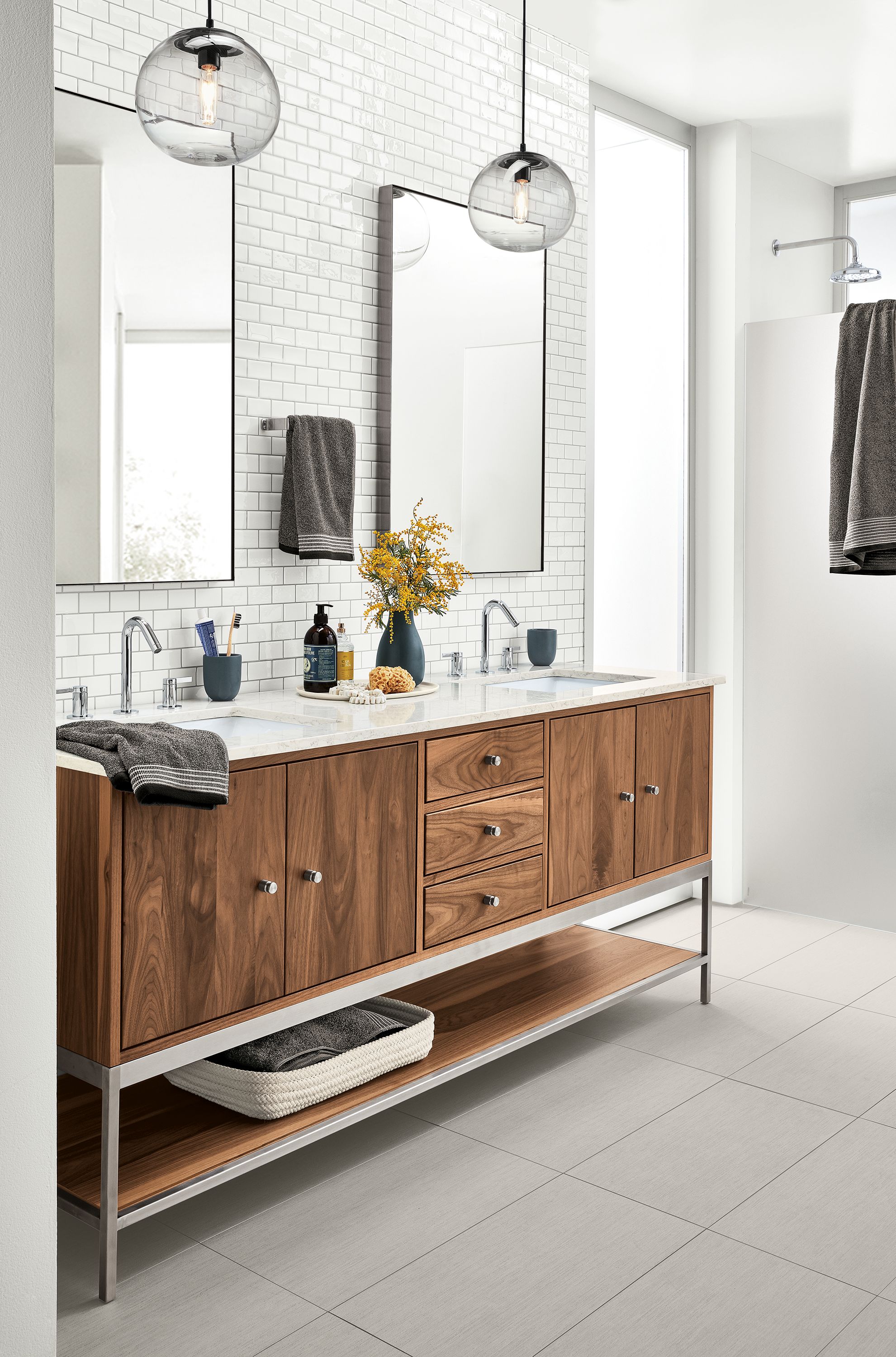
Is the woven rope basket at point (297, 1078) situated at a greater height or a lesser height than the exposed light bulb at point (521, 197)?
lesser

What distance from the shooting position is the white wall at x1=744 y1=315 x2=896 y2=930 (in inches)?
185

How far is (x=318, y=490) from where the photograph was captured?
3.29 m

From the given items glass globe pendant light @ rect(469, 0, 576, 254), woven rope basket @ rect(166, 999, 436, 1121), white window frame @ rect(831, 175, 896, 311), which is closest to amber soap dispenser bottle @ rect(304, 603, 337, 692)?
woven rope basket @ rect(166, 999, 436, 1121)

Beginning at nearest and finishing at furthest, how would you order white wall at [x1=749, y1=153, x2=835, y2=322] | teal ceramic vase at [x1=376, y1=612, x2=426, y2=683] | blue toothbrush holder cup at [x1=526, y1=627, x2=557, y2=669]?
teal ceramic vase at [x1=376, y1=612, x2=426, y2=683], blue toothbrush holder cup at [x1=526, y1=627, x2=557, y2=669], white wall at [x1=749, y1=153, x2=835, y2=322]

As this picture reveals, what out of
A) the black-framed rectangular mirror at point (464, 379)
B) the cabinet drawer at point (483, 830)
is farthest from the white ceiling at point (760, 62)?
the cabinet drawer at point (483, 830)

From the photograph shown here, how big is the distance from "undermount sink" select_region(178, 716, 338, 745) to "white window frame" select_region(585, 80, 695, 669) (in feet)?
5.91

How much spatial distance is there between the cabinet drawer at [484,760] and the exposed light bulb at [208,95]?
4.59 ft

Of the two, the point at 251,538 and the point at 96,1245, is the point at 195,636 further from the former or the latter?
the point at 96,1245

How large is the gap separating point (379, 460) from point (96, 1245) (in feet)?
7.19

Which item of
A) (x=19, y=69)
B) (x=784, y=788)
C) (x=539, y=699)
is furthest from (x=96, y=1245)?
(x=784, y=788)

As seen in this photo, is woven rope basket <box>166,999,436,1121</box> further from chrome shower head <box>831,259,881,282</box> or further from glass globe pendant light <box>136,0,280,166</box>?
chrome shower head <box>831,259,881,282</box>

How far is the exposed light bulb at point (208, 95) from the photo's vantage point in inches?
86.0

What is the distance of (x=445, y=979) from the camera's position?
3.57 metres

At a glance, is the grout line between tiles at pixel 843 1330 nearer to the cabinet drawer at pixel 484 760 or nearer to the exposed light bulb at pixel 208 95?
the cabinet drawer at pixel 484 760
